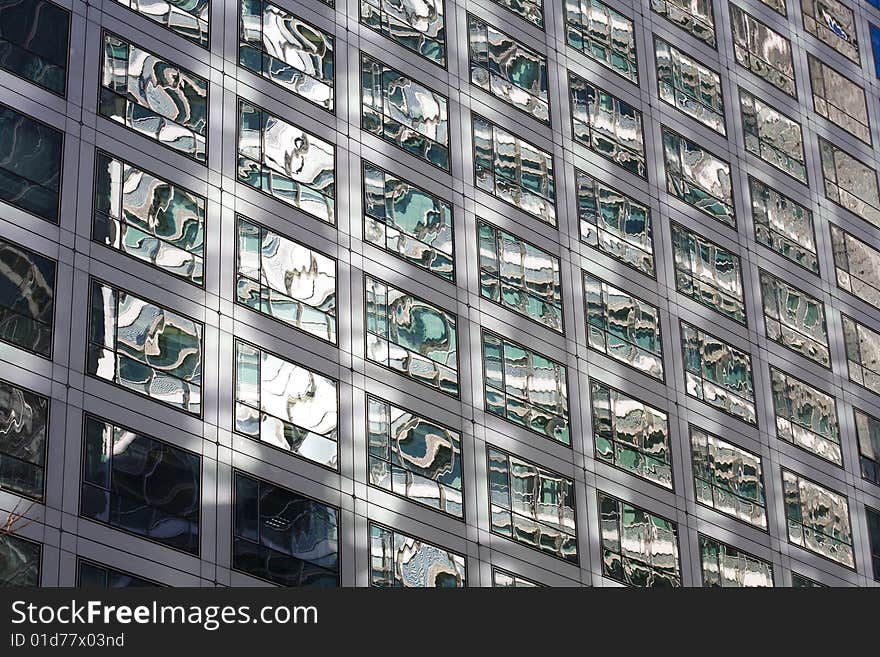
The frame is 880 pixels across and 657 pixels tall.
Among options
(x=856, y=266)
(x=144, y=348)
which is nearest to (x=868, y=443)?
(x=856, y=266)

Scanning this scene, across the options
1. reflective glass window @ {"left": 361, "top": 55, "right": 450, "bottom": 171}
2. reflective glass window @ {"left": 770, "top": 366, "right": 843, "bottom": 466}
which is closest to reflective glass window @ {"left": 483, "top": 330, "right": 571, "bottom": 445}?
reflective glass window @ {"left": 361, "top": 55, "right": 450, "bottom": 171}

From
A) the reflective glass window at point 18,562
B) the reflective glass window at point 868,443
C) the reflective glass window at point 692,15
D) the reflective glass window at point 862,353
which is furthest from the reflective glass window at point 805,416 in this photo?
the reflective glass window at point 18,562

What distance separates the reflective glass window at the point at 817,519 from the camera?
52.5 metres

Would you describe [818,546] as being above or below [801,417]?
below

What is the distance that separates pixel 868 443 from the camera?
186 ft

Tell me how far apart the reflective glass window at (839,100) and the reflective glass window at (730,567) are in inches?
722

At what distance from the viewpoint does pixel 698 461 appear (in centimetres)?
5056

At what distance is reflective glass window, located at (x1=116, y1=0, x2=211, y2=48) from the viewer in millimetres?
42981

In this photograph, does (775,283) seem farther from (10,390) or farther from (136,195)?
(10,390)

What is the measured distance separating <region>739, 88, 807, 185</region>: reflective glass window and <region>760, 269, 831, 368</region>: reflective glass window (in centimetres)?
449

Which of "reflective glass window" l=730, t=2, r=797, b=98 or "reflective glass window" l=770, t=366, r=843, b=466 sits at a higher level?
"reflective glass window" l=730, t=2, r=797, b=98

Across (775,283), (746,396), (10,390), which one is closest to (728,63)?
(775,283)

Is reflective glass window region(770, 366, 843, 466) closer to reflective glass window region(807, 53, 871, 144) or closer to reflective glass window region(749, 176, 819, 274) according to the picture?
reflective glass window region(749, 176, 819, 274)

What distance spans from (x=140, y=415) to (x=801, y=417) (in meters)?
23.6
